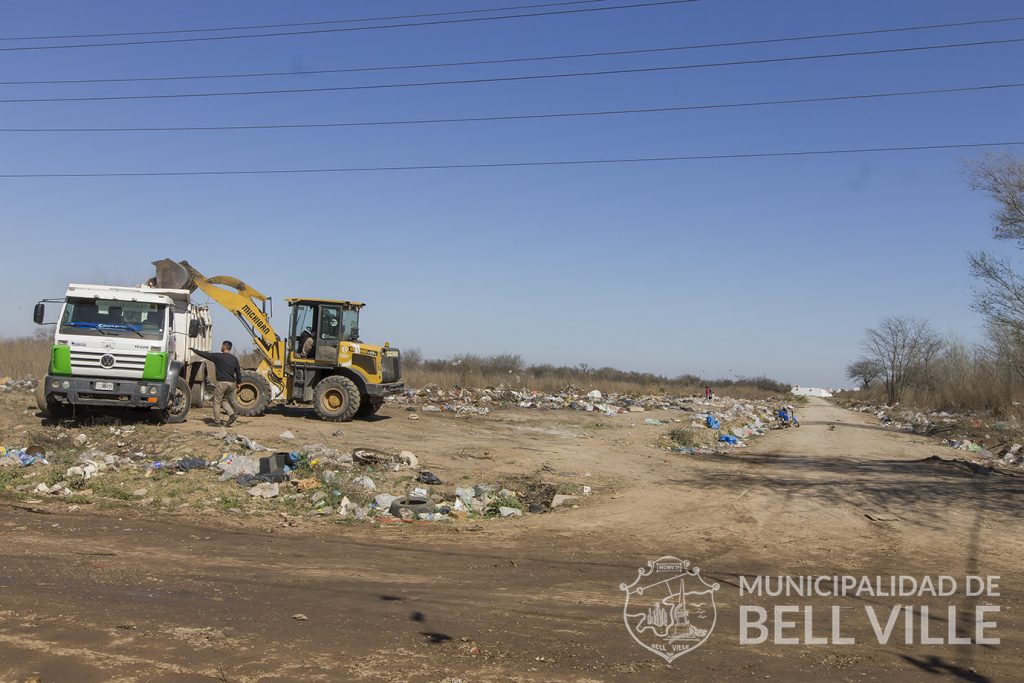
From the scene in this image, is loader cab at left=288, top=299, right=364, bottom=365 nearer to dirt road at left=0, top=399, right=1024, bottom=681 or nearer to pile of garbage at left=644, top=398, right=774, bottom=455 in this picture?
dirt road at left=0, top=399, right=1024, bottom=681

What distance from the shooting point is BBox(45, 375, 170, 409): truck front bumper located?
44.2 feet

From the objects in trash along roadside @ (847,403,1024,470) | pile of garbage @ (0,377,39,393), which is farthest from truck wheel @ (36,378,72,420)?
trash along roadside @ (847,403,1024,470)

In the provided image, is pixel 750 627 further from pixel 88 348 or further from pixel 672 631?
pixel 88 348

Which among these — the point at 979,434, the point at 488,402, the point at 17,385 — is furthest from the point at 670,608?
the point at 17,385

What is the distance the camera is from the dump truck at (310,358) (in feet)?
57.6

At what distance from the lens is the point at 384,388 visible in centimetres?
1811

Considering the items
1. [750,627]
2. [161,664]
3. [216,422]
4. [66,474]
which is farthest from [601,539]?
[216,422]

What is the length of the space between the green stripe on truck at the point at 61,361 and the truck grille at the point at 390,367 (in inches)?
259

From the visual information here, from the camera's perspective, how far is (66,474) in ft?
36.0

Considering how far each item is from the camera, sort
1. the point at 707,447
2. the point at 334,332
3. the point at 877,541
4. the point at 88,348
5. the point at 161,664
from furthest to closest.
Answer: the point at 707,447
the point at 334,332
the point at 88,348
the point at 877,541
the point at 161,664

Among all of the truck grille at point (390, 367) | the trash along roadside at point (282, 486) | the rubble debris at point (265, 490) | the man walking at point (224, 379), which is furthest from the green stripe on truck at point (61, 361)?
the truck grille at point (390, 367)

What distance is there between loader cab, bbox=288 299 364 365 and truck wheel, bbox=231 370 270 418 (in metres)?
0.97

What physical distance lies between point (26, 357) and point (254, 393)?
16.5 meters

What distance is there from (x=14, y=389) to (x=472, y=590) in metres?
20.6
